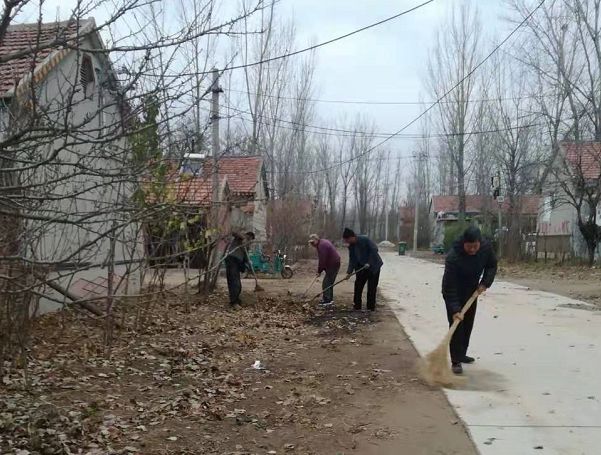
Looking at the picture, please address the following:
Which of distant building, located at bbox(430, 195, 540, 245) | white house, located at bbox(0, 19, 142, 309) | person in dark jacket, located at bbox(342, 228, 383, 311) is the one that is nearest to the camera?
white house, located at bbox(0, 19, 142, 309)

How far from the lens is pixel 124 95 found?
138 inches

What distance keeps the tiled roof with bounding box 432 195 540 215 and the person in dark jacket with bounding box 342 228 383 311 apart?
25133 mm

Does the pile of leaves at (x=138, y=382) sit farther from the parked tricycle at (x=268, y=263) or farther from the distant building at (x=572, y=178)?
the distant building at (x=572, y=178)

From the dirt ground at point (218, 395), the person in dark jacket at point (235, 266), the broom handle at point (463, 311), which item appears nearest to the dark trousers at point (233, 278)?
the person in dark jacket at point (235, 266)

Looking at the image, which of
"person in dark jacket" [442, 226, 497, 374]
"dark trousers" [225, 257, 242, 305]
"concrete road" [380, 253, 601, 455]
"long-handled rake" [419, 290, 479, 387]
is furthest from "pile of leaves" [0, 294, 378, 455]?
"dark trousers" [225, 257, 242, 305]

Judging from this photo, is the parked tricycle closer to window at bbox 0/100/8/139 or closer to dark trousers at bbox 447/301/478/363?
dark trousers at bbox 447/301/478/363

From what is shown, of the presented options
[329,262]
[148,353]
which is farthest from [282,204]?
[148,353]

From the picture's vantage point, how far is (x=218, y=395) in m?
5.93

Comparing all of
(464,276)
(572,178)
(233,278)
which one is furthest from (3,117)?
(572,178)

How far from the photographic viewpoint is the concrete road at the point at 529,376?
15.4 feet

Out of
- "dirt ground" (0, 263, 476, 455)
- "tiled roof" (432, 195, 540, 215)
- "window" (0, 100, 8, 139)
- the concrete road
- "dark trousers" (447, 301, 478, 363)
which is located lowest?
"dirt ground" (0, 263, 476, 455)

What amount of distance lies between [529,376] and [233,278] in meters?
6.84

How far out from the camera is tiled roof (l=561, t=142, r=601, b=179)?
25781 millimetres

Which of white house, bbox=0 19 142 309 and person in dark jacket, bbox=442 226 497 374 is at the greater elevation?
white house, bbox=0 19 142 309
